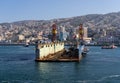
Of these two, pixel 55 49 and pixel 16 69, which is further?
pixel 55 49

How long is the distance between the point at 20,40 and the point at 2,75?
470 ft

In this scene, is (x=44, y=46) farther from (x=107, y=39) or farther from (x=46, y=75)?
(x=107, y=39)

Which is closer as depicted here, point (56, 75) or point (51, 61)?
point (56, 75)

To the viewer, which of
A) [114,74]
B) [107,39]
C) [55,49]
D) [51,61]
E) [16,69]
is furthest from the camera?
[107,39]

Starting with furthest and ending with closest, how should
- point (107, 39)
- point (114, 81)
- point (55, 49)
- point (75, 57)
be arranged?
point (107, 39) < point (55, 49) < point (75, 57) < point (114, 81)

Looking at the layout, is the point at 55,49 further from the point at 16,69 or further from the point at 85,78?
the point at 85,78

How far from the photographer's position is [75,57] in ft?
172

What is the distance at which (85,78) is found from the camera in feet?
108

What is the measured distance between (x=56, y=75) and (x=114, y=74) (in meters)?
5.53

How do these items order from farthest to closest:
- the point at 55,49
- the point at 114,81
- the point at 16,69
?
the point at 55,49 < the point at 16,69 < the point at 114,81

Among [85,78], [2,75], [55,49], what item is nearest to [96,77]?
[85,78]

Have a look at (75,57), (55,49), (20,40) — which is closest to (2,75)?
(75,57)

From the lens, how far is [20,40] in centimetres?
17712

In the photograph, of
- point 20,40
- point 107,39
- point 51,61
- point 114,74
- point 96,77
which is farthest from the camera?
point 20,40
